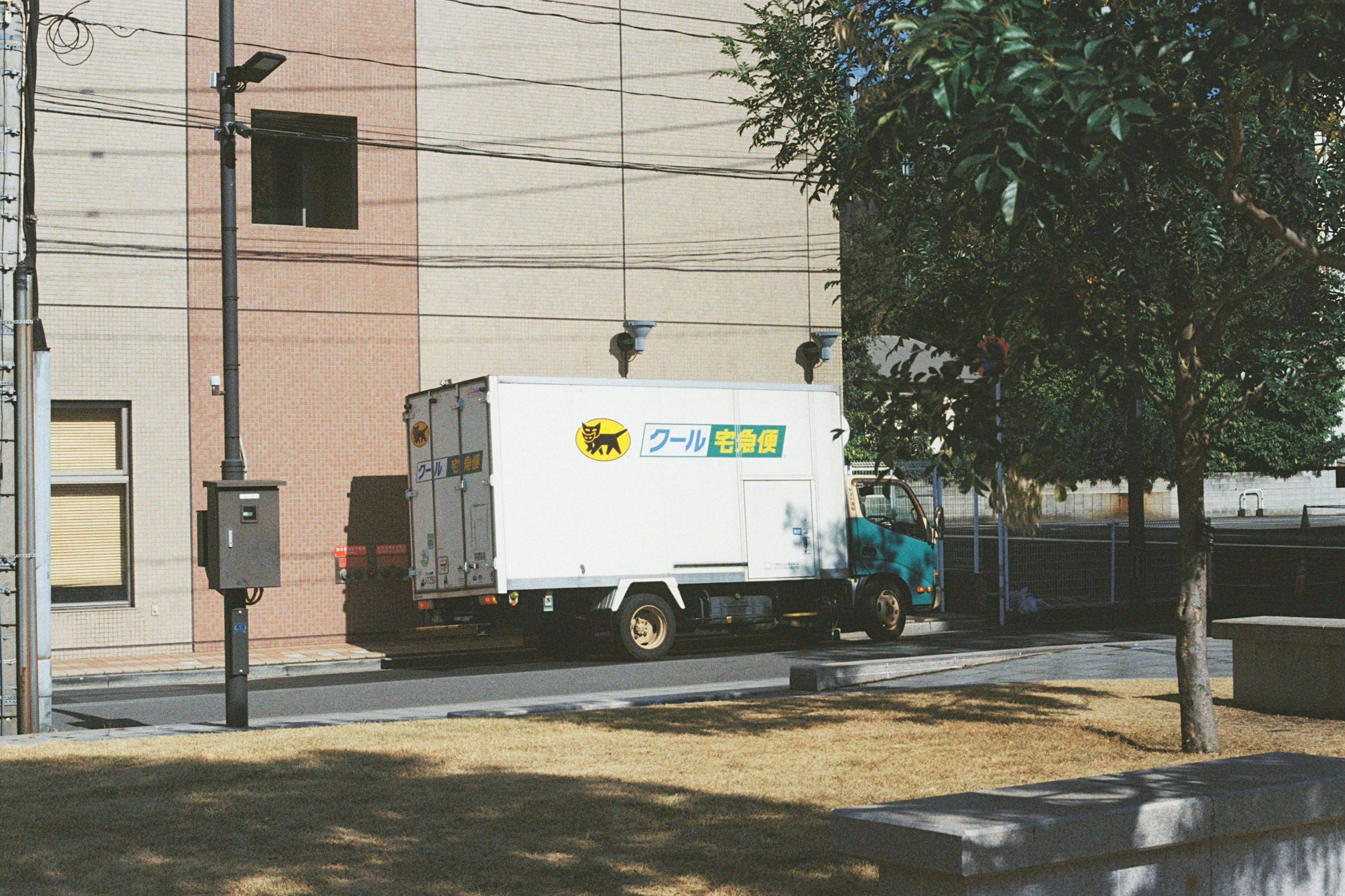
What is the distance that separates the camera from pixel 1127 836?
4.94 meters

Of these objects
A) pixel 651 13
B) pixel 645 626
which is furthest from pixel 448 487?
pixel 651 13

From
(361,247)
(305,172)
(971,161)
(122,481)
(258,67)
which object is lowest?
(122,481)

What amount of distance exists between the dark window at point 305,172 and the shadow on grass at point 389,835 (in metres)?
14.2

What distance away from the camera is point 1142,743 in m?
9.95

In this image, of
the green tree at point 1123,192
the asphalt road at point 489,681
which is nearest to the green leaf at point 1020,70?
the green tree at point 1123,192

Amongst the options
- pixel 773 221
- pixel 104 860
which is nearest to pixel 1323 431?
pixel 773 221

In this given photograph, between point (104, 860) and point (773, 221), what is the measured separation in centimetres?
1982

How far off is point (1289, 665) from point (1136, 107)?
706 centimetres

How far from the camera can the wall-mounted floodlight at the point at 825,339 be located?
25.5m

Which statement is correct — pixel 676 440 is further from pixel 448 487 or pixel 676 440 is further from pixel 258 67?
pixel 258 67

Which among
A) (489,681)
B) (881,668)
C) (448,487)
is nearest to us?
(881,668)

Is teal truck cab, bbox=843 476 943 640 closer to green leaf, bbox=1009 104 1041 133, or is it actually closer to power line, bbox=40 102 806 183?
power line, bbox=40 102 806 183

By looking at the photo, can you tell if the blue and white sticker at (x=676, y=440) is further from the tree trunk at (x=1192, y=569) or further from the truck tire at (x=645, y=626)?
the tree trunk at (x=1192, y=569)

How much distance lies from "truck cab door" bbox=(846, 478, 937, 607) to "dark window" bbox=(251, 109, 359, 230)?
843 centimetres
